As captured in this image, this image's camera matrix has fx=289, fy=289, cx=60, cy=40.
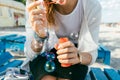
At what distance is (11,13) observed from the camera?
1291 cm

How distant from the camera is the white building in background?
41.2ft

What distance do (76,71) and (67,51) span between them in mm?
271

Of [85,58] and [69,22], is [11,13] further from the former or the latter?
[85,58]

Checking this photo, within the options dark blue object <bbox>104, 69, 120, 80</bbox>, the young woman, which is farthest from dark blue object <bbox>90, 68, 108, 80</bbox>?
the young woman

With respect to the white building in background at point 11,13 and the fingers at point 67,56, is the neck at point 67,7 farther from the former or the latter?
the white building in background at point 11,13

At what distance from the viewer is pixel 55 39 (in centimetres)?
205

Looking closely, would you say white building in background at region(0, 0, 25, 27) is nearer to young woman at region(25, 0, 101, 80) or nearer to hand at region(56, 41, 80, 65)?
young woman at region(25, 0, 101, 80)

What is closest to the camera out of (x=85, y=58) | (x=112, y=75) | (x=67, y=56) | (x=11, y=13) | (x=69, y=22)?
(x=67, y=56)

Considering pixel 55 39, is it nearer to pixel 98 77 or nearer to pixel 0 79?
pixel 0 79

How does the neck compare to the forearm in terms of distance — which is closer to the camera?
the forearm

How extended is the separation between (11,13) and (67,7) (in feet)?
36.4

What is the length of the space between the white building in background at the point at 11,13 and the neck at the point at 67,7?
34.6 feet

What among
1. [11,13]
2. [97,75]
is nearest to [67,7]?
[97,75]

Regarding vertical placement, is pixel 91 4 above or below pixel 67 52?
above
